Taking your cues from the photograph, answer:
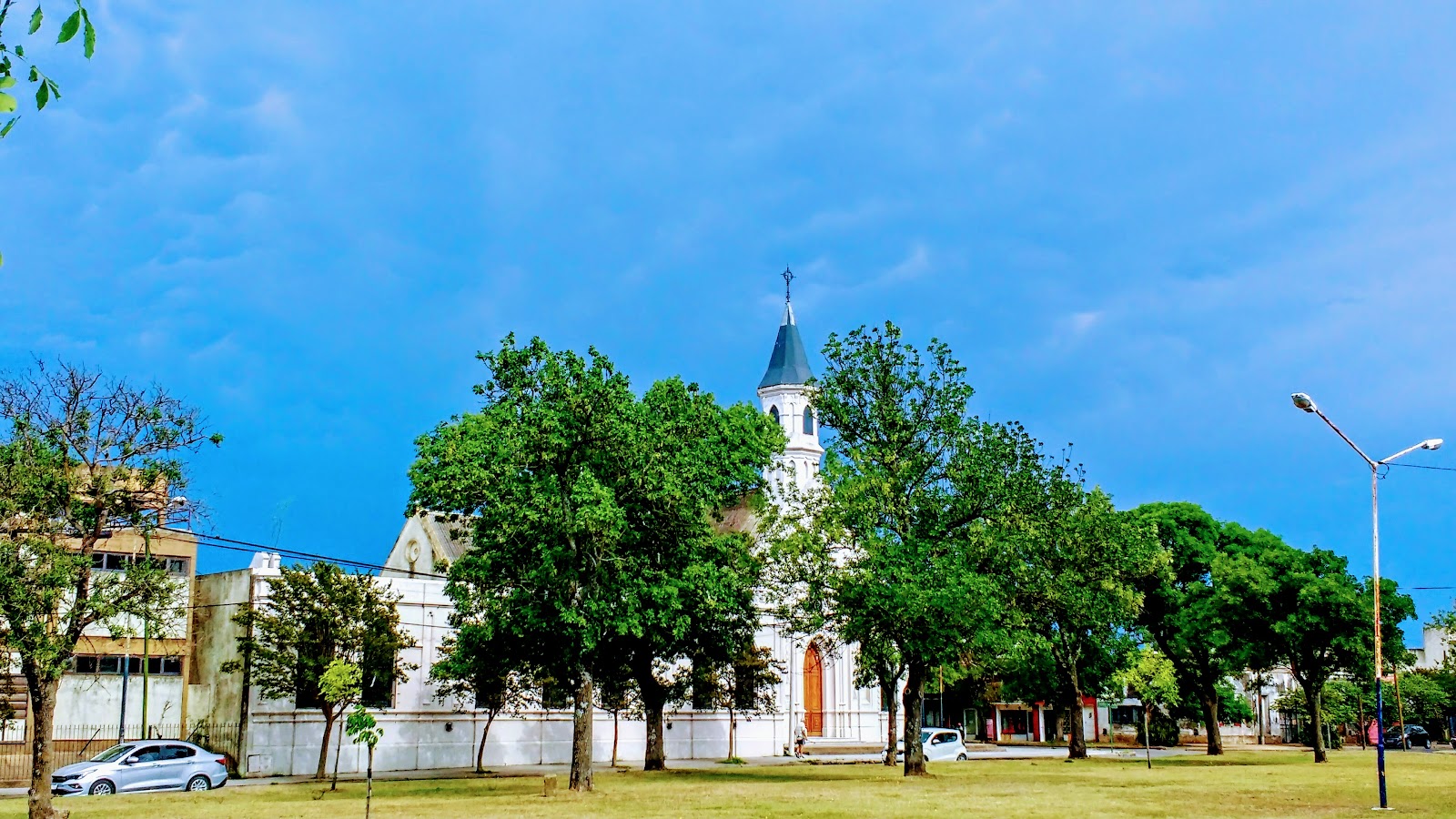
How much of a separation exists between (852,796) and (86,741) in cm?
3114

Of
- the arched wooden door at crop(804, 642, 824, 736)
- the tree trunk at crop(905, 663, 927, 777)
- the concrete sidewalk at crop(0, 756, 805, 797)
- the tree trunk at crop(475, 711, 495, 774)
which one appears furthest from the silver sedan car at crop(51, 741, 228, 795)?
the arched wooden door at crop(804, 642, 824, 736)

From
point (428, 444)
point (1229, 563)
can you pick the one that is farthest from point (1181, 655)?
point (428, 444)

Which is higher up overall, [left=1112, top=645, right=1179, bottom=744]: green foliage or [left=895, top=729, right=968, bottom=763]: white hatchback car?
[left=1112, top=645, right=1179, bottom=744]: green foliage

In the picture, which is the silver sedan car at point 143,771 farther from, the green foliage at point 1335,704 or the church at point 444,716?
the green foliage at point 1335,704

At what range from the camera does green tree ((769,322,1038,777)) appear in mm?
35031

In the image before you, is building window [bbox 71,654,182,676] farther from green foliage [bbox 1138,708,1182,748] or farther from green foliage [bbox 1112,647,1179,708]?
green foliage [bbox 1138,708,1182,748]

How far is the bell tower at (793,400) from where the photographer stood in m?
75.4

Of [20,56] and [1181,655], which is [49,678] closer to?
[20,56]

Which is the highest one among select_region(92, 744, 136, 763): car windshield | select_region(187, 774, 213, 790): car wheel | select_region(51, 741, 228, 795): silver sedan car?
select_region(92, 744, 136, 763): car windshield

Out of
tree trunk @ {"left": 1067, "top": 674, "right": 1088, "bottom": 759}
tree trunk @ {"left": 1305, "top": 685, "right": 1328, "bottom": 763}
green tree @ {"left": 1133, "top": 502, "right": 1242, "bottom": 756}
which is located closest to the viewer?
tree trunk @ {"left": 1305, "top": 685, "right": 1328, "bottom": 763}

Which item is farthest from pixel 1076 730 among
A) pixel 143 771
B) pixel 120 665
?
pixel 120 665

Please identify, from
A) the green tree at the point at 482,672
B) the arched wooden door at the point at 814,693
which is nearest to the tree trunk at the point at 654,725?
the green tree at the point at 482,672

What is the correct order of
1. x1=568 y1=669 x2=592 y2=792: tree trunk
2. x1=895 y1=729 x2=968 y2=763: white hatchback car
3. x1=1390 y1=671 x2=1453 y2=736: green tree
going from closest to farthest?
x1=568 y1=669 x2=592 y2=792: tree trunk
x1=895 y1=729 x2=968 y2=763: white hatchback car
x1=1390 y1=671 x2=1453 y2=736: green tree

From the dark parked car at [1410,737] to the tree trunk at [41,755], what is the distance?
293 feet
